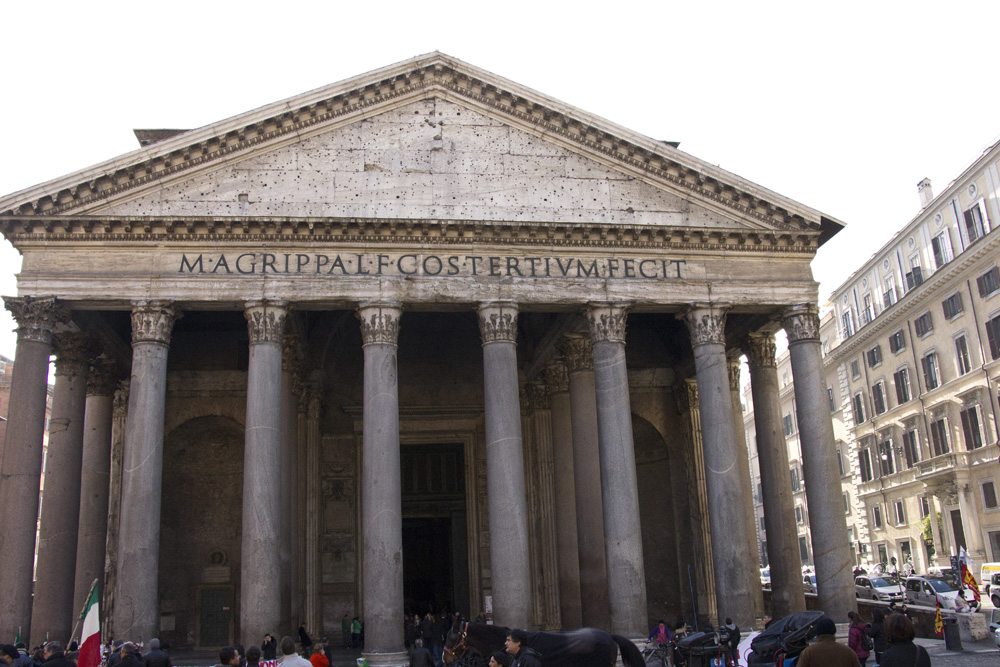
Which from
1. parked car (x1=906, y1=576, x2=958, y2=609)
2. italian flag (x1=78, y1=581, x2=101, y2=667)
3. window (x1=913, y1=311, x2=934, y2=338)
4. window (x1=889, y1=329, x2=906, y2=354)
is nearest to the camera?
italian flag (x1=78, y1=581, x2=101, y2=667)

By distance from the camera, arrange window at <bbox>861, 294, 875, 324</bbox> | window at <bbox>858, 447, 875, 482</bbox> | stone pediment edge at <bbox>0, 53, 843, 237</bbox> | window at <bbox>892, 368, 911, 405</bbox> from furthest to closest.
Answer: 1. window at <bbox>858, 447, 875, 482</bbox>
2. window at <bbox>861, 294, 875, 324</bbox>
3. window at <bbox>892, 368, 911, 405</bbox>
4. stone pediment edge at <bbox>0, 53, 843, 237</bbox>

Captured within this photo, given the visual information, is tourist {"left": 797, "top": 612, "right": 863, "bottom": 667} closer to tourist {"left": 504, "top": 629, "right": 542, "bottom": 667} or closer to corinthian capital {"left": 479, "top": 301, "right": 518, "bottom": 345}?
tourist {"left": 504, "top": 629, "right": 542, "bottom": 667}

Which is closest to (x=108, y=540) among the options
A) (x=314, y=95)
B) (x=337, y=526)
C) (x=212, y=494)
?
(x=212, y=494)

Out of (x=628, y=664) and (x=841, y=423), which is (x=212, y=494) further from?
(x=841, y=423)

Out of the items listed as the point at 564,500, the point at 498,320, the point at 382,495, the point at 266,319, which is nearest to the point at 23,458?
the point at 266,319

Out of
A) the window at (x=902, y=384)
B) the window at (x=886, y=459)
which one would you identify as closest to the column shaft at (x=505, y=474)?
the window at (x=902, y=384)

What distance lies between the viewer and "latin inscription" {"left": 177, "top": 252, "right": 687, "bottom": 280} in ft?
58.1

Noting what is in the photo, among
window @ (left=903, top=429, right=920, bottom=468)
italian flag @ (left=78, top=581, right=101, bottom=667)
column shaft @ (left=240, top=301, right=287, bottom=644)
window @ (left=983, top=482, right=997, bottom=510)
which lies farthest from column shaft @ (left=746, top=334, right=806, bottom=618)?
window @ (left=903, top=429, right=920, bottom=468)

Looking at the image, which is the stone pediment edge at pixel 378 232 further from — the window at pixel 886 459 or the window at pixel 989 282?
the window at pixel 886 459

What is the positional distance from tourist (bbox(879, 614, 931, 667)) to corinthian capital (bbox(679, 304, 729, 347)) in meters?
13.2

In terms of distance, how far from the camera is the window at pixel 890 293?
39.4 meters

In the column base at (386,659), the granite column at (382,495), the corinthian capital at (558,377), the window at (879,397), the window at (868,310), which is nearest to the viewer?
the column base at (386,659)

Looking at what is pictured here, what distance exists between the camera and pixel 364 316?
58.1 feet

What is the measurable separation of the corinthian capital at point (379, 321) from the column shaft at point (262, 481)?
159 centimetres
